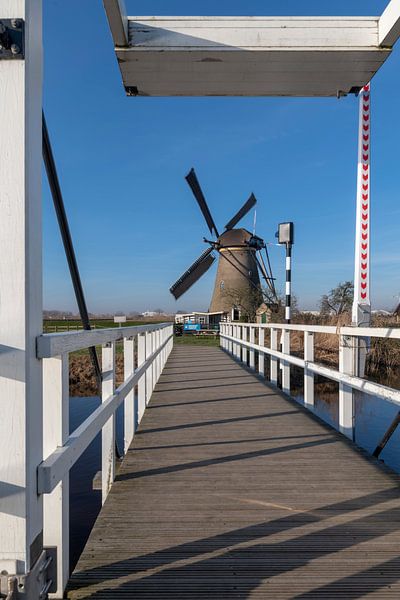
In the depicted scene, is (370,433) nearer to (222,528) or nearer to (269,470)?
(269,470)

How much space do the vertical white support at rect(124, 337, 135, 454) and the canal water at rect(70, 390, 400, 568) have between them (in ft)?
6.51

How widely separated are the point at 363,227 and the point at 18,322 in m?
5.50

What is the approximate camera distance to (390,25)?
11.8 feet

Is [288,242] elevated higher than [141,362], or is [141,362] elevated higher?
[288,242]

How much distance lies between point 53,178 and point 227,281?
33.4 m

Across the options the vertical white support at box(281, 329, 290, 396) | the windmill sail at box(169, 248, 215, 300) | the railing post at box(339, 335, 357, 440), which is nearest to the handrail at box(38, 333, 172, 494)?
the railing post at box(339, 335, 357, 440)

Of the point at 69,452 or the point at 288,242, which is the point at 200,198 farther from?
the point at 69,452

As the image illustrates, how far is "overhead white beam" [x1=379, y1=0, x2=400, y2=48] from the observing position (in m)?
3.53

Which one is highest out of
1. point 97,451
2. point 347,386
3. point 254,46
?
point 254,46

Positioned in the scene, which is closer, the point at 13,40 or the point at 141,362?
the point at 13,40

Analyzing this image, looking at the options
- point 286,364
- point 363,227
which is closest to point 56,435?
point 286,364

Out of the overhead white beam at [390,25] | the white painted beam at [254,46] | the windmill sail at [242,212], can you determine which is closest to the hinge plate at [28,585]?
the white painted beam at [254,46]

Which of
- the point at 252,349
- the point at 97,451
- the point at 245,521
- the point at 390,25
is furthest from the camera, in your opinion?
the point at 252,349

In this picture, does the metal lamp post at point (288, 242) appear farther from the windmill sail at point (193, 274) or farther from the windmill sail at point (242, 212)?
the windmill sail at point (242, 212)
